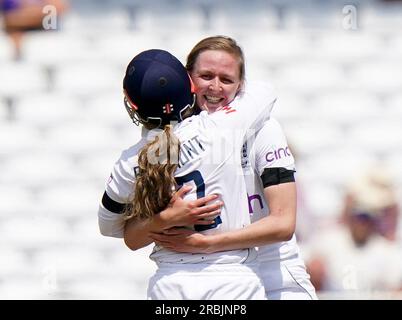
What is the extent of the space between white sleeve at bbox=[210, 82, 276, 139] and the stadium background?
2.45 meters

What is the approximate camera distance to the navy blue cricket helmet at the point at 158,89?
2871mm

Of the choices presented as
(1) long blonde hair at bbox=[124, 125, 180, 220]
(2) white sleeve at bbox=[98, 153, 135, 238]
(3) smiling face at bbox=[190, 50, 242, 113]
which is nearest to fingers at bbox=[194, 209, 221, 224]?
(1) long blonde hair at bbox=[124, 125, 180, 220]

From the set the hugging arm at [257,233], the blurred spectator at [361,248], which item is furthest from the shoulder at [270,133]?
the blurred spectator at [361,248]

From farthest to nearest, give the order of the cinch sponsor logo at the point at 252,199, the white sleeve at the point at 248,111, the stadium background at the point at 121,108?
the stadium background at the point at 121,108 → the cinch sponsor logo at the point at 252,199 → the white sleeve at the point at 248,111

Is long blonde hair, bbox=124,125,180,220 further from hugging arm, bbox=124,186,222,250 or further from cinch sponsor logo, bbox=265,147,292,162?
cinch sponsor logo, bbox=265,147,292,162

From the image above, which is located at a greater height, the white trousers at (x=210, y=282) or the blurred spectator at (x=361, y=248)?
the white trousers at (x=210, y=282)

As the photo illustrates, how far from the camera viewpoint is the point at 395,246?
5.34 meters

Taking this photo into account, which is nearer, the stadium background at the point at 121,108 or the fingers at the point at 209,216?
the fingers at the point at 209,216

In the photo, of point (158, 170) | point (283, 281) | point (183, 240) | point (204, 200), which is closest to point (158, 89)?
point (158, 170)

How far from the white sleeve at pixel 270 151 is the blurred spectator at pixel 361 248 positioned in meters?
2.24

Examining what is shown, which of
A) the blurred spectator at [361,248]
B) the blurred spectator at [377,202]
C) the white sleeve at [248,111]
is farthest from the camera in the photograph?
the blurred spectator at [377,202]

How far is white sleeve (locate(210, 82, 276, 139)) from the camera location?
297 centimetres

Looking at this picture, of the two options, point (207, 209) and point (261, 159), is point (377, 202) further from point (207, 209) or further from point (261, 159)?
point (207, 209)

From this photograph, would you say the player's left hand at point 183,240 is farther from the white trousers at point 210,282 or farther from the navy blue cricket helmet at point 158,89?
the navy blue cricket helmet at point 158,89
